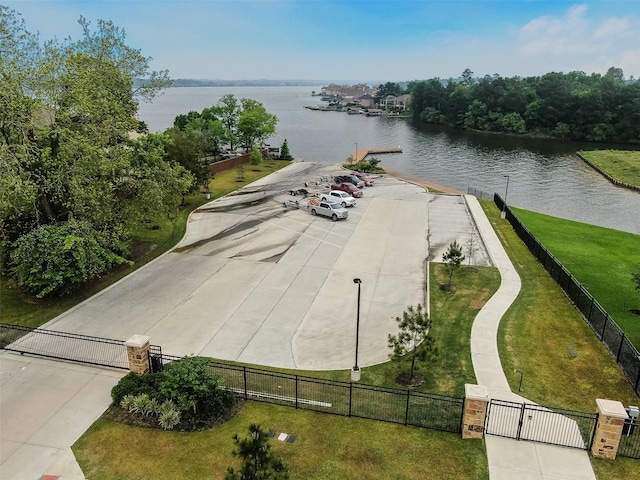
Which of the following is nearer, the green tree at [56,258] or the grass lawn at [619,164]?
the green tree at [56,258]

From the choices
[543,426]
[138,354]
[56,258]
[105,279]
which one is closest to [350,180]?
[105,279]

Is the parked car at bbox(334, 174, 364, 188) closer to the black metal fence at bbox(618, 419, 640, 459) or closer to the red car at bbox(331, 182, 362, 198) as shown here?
the red car at bbox(331, 182, 362, 198)

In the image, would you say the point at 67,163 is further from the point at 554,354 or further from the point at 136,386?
the point at 554,354

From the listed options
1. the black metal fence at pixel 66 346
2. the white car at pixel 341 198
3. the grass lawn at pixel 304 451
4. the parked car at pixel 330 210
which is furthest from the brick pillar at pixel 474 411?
the white car at pixel 341 198

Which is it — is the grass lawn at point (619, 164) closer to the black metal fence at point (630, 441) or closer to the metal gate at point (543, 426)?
the black metal fence at point (630, 441)

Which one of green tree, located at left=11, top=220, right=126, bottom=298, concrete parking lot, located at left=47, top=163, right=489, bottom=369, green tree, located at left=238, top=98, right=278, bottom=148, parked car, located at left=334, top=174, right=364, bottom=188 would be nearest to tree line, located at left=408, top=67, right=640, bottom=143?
green tree, located at left=238, top=98, right=278, bottom=148

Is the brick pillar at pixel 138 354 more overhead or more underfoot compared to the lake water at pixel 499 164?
more overhead

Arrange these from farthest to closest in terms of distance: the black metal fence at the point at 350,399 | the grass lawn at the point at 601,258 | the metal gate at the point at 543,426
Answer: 1. the grass lawn at the point at 601,258
2. the black metal fence at the point at 350,399
3. the metal gate at the point at 543,426

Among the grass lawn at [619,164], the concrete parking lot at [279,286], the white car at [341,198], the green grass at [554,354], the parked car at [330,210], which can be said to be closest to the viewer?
the green grass at [554,354]

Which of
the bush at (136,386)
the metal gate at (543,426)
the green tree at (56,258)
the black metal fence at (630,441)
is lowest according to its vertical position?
the metal gate at (543,426)
